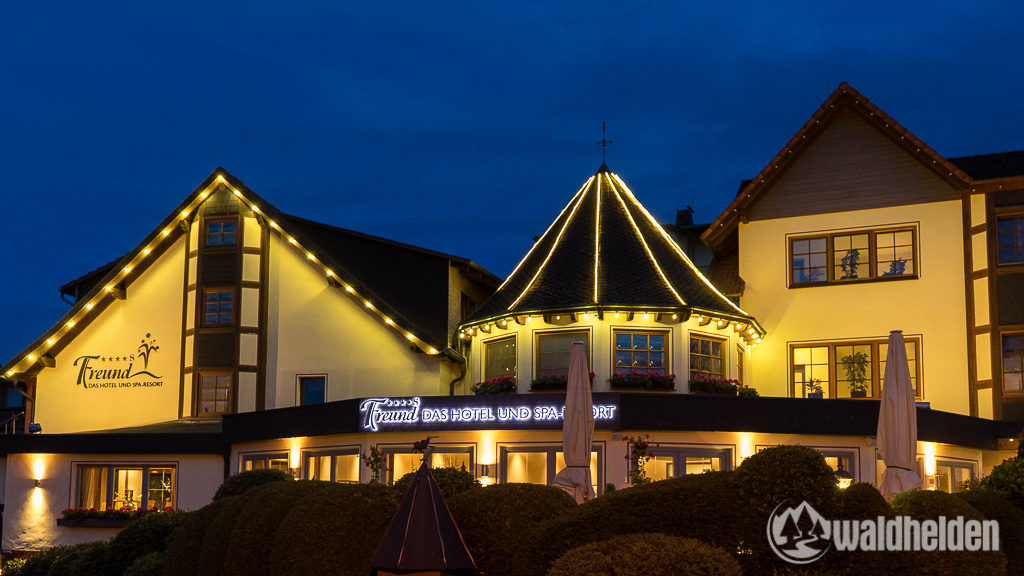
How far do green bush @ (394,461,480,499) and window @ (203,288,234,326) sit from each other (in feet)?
61.8

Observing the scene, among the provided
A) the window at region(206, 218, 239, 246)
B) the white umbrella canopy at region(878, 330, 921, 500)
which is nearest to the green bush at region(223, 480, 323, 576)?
the white umbrella canopy at region(878, 330, 921, 500)

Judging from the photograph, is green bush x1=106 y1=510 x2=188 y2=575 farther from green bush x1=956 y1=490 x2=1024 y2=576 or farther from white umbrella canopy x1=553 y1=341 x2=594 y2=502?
green bush x1=956 y1=490 x2=1024 y2=576

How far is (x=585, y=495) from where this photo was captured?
56.6 feet

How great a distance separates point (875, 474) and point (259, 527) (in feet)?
45.1

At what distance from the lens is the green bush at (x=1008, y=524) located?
12695 mm

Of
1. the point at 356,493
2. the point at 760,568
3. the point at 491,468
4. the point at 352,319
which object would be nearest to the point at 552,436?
the point at 491,468

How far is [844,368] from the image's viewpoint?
28.1 meters

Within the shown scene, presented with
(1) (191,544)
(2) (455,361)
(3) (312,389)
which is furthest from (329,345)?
(1) (191,544)

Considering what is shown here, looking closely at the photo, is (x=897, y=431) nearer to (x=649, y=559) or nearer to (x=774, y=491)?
(x=774, y=491)

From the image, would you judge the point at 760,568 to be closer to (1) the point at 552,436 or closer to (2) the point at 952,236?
(1) the point at 552,436

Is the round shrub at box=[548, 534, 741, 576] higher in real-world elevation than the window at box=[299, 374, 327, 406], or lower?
lower

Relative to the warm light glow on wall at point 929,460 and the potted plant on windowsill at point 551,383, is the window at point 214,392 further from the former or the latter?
the warm light glow on wall at point 929,460

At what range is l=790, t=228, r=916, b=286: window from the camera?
1101 inches

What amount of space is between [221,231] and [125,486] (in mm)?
7281
